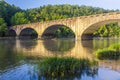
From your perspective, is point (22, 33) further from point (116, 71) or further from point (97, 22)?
point (116, 71)

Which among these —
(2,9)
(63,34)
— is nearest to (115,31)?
(63,34)

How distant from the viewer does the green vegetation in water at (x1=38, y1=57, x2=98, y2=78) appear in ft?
59.0

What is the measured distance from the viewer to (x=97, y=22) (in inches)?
2874

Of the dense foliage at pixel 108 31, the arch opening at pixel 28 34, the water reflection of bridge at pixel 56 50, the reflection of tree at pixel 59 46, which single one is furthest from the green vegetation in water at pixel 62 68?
the dense foliage at pixel 108 31

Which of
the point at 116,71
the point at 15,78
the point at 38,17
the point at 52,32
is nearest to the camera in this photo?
the point at 15,78

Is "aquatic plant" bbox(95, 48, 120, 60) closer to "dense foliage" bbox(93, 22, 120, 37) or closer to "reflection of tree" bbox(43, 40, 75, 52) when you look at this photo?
"reflection of tree" bbox(43, 40, 75, 52)

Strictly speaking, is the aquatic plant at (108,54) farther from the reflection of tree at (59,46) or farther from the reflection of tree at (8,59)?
the reflection of tree at (59,46)

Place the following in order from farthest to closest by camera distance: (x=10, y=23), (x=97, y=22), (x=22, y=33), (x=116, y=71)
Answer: (x=10, y=23) → (x=22, y=33) → (x=97, y=22) → (x=116, y=71)

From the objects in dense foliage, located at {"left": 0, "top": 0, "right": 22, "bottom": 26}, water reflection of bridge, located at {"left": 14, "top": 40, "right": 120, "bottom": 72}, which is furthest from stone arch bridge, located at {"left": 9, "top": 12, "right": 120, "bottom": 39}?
dense foliage, located at {"left": 0, "top": 0, "right": 22, "bottom": 26}

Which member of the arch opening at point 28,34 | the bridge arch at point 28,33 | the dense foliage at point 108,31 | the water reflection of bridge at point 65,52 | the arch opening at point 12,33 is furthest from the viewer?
the dense foliage at point 108,31

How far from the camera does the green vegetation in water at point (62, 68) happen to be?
18.0 m

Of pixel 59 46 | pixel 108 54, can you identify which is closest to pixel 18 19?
pixel 59 46

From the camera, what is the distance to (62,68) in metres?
18.5

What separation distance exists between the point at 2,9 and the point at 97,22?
2977 inches
